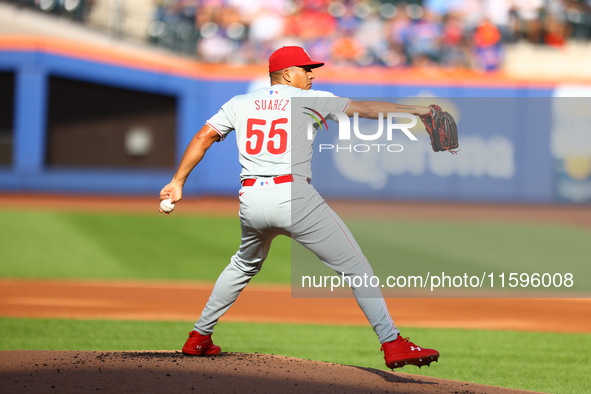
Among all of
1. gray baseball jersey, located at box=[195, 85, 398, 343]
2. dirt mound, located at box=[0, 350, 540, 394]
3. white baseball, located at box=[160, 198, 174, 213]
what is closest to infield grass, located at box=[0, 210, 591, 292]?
dirt mound, located at box=[0, 350, 540, 394]

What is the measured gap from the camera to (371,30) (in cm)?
1945

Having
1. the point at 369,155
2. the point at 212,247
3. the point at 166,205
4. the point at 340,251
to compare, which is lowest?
the point at 212,247

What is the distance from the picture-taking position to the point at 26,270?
9.82m

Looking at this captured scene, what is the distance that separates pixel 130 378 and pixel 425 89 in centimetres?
1624

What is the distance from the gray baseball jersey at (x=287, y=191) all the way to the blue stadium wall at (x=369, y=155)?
43.8 feet

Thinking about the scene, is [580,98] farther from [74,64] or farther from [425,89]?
[74,64]

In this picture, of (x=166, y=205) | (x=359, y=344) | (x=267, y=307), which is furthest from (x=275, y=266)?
(x=166, y=205)

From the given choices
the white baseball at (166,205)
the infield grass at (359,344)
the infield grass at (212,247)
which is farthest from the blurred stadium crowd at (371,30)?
the white baseball at (166,205)

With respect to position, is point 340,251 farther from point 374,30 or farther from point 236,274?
point 374,30

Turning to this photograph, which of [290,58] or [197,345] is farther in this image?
[197,345]

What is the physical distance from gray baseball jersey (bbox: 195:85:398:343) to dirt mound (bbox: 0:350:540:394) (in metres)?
0.34

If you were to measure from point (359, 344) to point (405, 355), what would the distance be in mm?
2274

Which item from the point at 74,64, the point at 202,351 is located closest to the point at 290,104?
the point at 202,351

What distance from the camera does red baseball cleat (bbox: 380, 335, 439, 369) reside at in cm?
384
